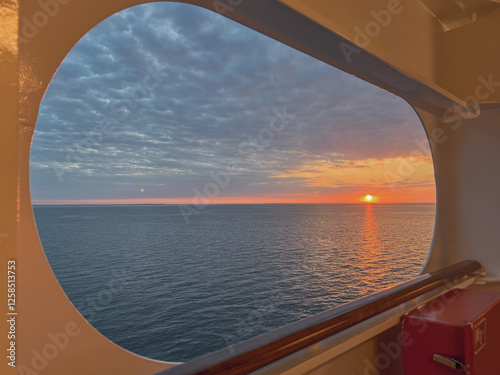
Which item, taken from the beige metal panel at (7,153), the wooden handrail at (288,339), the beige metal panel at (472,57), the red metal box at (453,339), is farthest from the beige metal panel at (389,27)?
the red metal box at (453,339)

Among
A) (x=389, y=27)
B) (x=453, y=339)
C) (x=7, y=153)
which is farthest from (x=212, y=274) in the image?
(x=7, y=153)

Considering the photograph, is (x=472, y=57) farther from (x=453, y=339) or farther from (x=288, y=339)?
(x=288, y=339)

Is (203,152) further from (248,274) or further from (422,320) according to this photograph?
(422,320)

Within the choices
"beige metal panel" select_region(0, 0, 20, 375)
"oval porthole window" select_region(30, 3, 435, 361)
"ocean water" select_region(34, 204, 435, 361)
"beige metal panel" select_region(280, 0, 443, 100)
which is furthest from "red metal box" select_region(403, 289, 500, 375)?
"oval porthole window" select_region(30, 3, 435, 361)

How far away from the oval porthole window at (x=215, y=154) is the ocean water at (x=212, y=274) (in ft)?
1.06

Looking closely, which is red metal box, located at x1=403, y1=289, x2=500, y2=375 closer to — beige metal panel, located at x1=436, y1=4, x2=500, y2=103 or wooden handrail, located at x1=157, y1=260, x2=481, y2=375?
wooden handrail, located at x1=157, y1=260, x2=481, y2=375

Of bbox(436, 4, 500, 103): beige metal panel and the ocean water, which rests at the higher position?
bbox(436, 4, 500, 103): beige metal panel

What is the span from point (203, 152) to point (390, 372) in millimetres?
60279

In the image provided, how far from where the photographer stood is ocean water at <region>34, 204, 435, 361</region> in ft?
81.8

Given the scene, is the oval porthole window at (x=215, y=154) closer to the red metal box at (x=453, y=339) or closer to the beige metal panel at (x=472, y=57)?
the beige metal panel at (x=472, y=57)

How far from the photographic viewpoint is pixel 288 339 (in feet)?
3.30

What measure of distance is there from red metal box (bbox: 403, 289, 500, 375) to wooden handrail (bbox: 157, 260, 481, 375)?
0.43ft

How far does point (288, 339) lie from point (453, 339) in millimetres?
746

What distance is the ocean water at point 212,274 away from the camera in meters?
24.9
